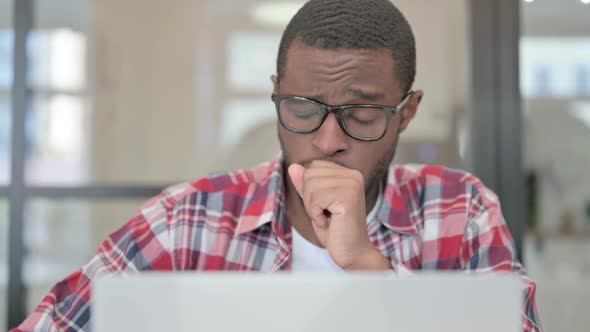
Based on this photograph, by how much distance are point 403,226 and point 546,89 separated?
3.48ft

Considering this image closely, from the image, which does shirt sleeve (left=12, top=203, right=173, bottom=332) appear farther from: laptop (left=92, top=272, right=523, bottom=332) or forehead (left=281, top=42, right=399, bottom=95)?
laptop (left=92, top=272, right=523, bottom=332)

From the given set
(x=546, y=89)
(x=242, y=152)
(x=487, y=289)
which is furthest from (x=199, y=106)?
(x=487, y=289)

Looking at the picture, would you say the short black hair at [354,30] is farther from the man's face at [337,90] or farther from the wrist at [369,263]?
the wrist at [369,263]

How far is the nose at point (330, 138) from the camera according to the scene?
1.14 m

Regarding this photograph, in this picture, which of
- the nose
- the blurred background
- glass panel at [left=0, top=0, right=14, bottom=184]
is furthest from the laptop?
glass panel at [left=0, top=0, right=14, bottom=184]

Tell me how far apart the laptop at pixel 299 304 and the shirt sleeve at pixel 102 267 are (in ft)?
2.30

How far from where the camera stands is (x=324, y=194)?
1.01 m

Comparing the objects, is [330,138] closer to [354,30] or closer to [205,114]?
[354,30]

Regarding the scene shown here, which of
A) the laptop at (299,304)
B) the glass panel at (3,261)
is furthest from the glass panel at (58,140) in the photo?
the laptop at (299,304)

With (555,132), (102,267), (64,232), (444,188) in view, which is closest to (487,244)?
(444,188)

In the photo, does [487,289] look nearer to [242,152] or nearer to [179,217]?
[179,217]

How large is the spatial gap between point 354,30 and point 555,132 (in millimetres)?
1230

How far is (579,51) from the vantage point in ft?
7.14

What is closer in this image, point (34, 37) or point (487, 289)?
point (487, 289)
